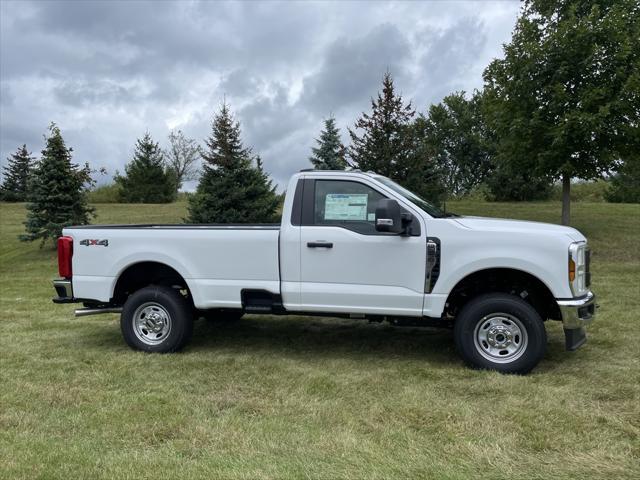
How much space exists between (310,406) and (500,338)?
6.77 feet

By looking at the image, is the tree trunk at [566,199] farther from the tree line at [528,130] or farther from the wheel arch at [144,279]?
the wheel arch at [144,279]

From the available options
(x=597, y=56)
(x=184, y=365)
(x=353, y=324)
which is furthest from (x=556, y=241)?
(x=597, y=56)

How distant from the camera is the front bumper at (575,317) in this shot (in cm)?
541

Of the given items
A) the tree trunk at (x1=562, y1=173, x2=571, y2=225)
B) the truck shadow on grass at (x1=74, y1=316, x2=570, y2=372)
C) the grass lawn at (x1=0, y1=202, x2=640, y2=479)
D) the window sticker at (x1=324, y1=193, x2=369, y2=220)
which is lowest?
the grass lawn at (x1=0, y1=202, x2=640, y2=479)

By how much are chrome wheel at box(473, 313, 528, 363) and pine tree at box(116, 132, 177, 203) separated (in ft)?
123

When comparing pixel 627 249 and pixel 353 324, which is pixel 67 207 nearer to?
pixel 353 324

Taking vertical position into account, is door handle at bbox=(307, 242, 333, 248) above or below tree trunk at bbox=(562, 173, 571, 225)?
below

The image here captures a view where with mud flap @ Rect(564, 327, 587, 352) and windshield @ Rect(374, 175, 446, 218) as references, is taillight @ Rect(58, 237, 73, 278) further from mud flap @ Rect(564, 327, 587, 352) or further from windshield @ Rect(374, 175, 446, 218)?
mud flap @ Rect(564, 327, 587, 352)

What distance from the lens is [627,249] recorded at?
16.4 meters

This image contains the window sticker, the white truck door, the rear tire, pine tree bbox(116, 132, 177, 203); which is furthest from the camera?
pine tree bbox(116, 132, 177, 203)

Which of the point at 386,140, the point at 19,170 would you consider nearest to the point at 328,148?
the point at 386,140

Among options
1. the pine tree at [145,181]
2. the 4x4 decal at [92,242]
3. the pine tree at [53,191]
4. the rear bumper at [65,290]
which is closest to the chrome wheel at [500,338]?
the 4x4 decal at [92,242]

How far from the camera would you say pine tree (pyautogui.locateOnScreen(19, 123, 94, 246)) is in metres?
18.6

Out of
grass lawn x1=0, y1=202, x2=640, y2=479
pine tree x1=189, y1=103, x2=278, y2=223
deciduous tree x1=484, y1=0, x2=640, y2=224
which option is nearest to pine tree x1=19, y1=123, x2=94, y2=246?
pine tree x1=189, y1=103, x2=278, y2=223
